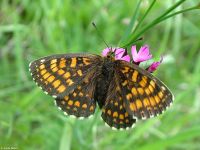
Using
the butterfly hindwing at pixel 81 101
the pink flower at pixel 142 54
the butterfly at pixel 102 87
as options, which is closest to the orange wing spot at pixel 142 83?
the butterfly at pixel 102 87

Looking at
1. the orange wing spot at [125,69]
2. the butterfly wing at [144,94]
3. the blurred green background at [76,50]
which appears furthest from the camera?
the blurred green background at [76,50]

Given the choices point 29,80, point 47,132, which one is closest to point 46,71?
point 47,132

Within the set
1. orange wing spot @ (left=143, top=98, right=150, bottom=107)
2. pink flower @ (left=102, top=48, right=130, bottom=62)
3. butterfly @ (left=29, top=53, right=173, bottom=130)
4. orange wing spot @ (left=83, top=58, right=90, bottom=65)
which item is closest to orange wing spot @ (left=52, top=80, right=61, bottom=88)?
butterfly @ (left=29, top=53, right=173, bottom=130)

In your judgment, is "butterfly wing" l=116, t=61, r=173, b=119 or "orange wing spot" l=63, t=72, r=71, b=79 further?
"orange wing spot" l=63, t=72, r=71, b=79

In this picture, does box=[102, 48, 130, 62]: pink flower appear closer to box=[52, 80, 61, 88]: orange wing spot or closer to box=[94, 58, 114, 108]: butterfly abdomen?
box=[94, 58, 114, 108]: butterfly abdomen

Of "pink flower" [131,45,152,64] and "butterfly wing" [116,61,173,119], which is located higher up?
"pink flower" [131,45,152,64]

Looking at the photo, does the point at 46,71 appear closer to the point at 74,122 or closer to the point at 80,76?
the point at 80,76

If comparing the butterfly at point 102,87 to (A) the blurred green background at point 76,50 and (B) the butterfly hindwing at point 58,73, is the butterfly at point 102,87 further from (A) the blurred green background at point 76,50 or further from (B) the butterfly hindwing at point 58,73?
(A) the blurred green background at point 76,50

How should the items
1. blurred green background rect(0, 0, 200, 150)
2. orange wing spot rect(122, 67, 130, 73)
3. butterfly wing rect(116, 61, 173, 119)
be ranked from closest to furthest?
1. butterfly wing rect(116, 61, 173, 119)
2. orange wing spot rect(122, 67, 130, 73)
3. blurred green background rect(0, 0, 200, 150)
